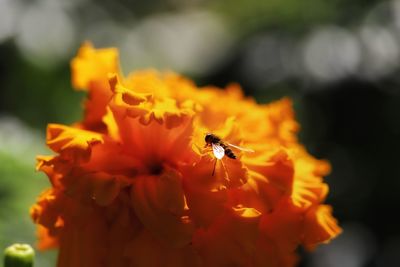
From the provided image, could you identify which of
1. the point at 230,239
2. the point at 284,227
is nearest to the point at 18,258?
the point at 230,239

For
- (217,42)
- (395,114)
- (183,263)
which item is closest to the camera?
(183,263)

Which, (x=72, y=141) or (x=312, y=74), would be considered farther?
(x=312, y=74)

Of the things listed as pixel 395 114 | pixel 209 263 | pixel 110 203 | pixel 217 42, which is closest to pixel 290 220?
pixel 209 263

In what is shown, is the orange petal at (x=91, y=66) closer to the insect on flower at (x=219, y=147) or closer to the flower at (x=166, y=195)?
the flower at (x=166, y=195)

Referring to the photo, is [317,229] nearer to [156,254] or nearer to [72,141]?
[156,254]

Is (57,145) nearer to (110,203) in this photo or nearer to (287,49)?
(110,203)

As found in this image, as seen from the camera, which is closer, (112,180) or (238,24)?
(112,180)

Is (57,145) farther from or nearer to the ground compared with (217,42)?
nearer to the ground

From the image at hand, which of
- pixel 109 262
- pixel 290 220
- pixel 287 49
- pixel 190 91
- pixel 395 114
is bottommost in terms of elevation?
pixel 109 262

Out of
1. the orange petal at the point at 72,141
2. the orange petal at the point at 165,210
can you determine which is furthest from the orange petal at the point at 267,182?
the orange petal at the point at 72,141
